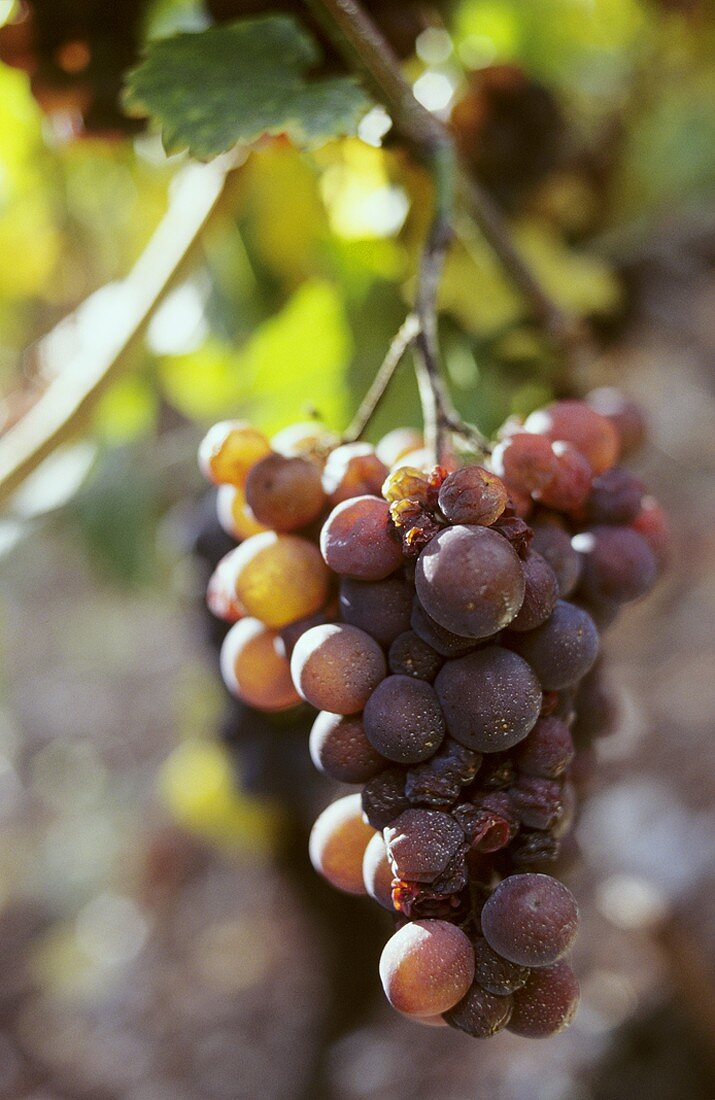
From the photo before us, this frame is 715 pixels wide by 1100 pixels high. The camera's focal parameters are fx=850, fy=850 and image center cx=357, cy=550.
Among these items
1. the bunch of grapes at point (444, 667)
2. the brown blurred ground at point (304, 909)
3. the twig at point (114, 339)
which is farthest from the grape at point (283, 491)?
the brown blurred ground at point (304, 909)

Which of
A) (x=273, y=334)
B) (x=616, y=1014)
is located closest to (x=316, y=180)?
(x=273, y=334)

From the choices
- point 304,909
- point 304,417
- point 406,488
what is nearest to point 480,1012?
point 406,488

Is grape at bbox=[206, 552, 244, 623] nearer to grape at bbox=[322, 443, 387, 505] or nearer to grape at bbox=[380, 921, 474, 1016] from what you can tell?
grape at bbox=[322, 443, 387, 505]

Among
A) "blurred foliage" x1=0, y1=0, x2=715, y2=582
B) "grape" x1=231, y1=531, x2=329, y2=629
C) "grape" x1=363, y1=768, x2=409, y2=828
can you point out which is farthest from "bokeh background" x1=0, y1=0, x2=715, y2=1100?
"grape" x1=363, y1=768, x2=409, y2=828

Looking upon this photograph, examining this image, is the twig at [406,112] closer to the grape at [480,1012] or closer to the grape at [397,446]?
the grape at [397,446]

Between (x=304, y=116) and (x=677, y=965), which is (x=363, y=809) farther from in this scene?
(x=677, y=965)
